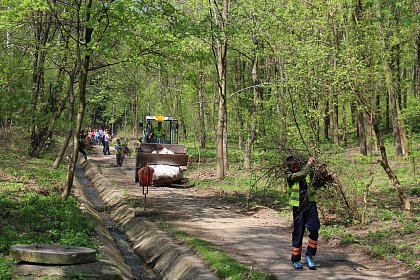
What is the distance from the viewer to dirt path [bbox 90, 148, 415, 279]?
10070 mm

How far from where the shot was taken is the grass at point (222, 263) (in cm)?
888

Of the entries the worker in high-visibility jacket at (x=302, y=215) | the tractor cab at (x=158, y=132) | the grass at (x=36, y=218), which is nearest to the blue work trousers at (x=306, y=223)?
the worker in high-visibility jacket at (x=302, y=215)

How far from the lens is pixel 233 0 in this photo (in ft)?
91.8

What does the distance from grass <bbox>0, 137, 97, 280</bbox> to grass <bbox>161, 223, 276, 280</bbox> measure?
2318 mm

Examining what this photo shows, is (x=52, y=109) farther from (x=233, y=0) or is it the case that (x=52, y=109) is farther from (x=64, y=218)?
(x=64, y=218)

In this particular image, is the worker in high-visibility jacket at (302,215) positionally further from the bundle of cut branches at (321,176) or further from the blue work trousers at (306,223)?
the bundle of cut branches at (321,176)

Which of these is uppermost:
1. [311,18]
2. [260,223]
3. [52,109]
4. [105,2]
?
[311,18]

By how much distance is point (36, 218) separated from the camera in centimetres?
1241

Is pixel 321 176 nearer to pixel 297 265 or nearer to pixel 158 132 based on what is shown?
pixel 297 265

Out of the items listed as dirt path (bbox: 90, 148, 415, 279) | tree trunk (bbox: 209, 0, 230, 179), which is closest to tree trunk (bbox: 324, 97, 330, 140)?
tree trunk (bbox: 209, 0, 230, 179)

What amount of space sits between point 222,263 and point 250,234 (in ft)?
13.9

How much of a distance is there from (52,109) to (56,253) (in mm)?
22724

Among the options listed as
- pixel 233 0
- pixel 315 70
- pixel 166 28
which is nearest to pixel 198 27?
pixel 166 28

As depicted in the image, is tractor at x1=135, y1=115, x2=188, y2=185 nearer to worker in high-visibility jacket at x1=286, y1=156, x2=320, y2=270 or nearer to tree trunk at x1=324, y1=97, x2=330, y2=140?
tree trunk at x1=324, y1=97, x2=330, y2=140
